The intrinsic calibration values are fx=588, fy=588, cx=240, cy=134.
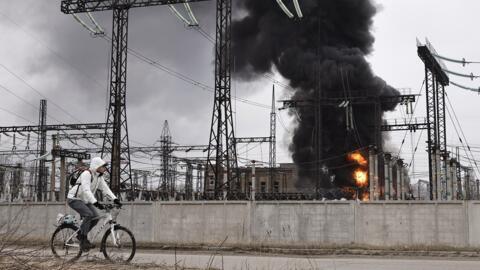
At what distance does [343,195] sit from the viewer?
5538cm

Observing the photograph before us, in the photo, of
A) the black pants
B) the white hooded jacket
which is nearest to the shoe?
the black pants

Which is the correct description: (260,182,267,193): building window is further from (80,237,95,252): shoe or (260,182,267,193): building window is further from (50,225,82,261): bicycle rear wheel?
(80,237,95,252): shoe

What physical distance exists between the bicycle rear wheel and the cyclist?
160 mm

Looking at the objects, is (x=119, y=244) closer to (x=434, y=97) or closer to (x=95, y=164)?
(x=95, y=164)

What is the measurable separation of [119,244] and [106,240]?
0.83 ft

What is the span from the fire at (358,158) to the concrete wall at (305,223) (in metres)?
39.1

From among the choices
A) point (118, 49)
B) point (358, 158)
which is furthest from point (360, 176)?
point (118, 49)

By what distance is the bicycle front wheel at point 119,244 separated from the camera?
1017cm

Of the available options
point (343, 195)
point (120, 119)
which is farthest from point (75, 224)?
point (343, 195)

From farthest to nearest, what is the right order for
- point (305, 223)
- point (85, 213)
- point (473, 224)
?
point (305, 223) → point (473, 224) → point (85, 213)

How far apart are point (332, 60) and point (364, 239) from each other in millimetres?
43047

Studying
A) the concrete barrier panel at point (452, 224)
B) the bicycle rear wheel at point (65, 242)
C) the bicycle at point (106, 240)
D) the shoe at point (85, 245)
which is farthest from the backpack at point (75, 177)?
the concrete barrier panel at point (452, 224)

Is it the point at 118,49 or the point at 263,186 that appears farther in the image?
the point at 263,186

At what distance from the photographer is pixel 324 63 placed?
201 feet
